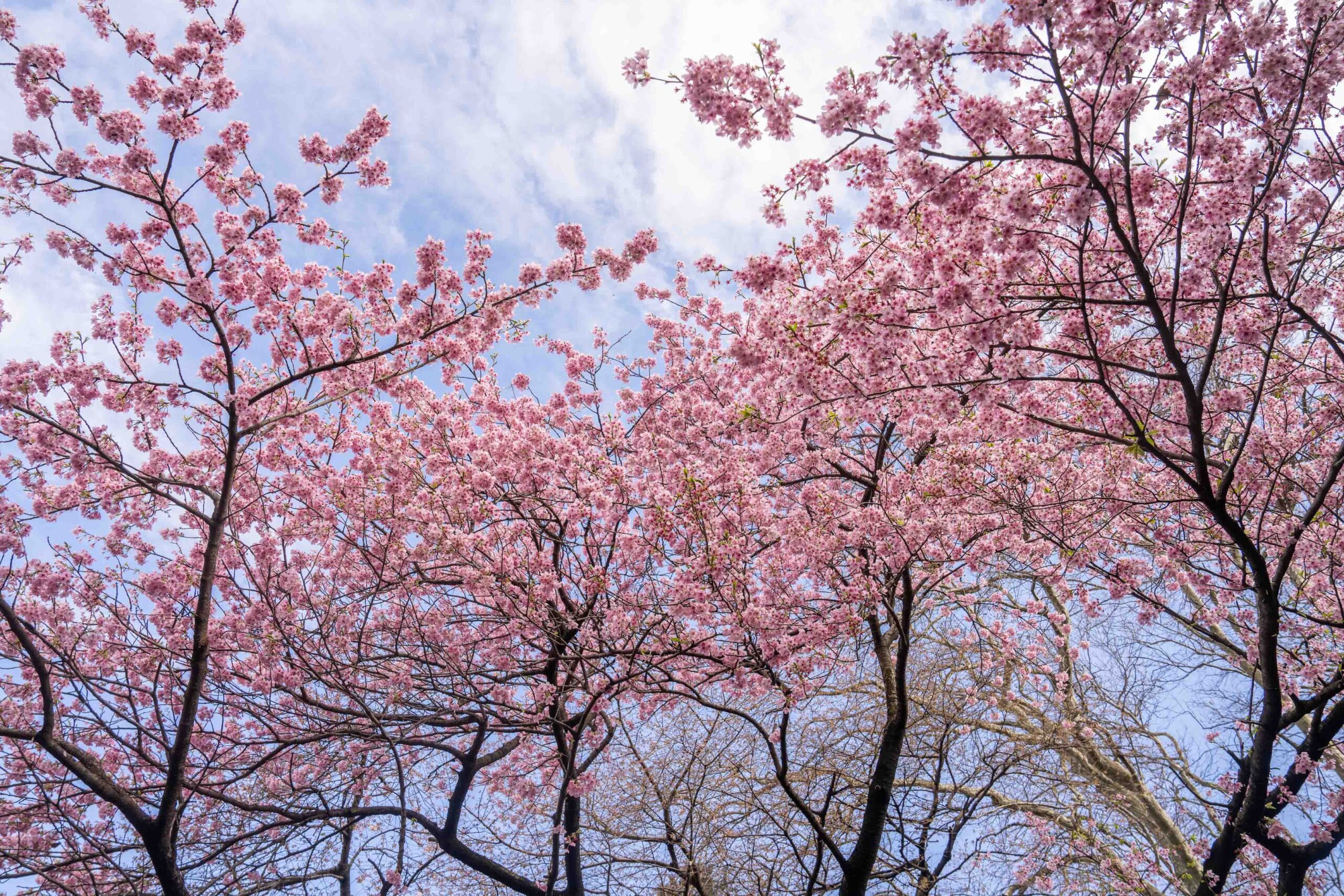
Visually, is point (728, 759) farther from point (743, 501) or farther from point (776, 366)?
point (776, 366)

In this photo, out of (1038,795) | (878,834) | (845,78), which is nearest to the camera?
(845,78)

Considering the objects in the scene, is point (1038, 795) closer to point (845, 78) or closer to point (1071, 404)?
point (1071, 404)

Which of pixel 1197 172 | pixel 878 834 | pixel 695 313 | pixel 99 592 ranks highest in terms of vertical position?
pixel 695 313

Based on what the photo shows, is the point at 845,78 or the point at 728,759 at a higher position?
the point at 845,78

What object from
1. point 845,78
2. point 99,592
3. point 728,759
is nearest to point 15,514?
point 99,592

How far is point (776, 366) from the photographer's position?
19.3ft

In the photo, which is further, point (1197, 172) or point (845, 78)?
point (1197, 172)

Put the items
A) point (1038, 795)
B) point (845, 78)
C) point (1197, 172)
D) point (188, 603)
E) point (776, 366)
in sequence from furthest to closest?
1. point (1038, 795)
2. point (188, 603)
3. point (776, 366)
4. point (1197, 172)
5. point (845, 78)

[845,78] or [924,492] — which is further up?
[845,78]

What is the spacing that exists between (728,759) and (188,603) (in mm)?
5948

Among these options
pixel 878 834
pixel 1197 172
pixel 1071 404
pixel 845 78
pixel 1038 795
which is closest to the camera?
pixel 845 78

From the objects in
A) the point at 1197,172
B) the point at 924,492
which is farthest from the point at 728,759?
the point at 1197,172

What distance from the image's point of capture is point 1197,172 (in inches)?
179

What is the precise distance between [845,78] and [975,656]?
29.3ft
